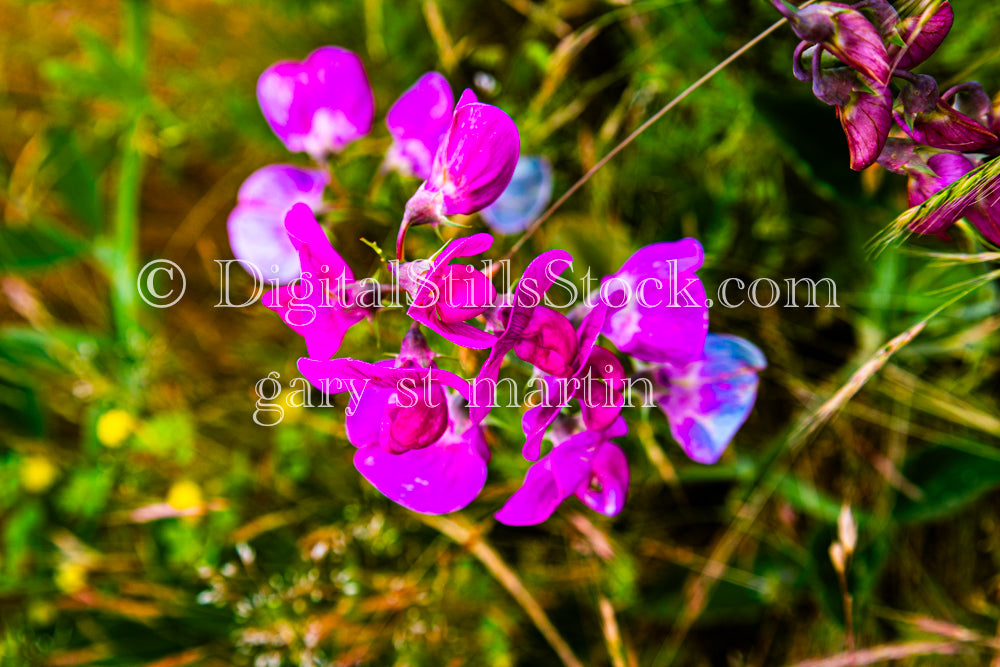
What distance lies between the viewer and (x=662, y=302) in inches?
20.6

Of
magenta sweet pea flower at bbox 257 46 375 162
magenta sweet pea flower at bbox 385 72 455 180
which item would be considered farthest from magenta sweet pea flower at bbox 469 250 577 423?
magenta sweet pea flower at bbox 257 46 375 162

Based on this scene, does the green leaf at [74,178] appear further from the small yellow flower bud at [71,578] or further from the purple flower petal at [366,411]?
the purple flower petal at [366,411]

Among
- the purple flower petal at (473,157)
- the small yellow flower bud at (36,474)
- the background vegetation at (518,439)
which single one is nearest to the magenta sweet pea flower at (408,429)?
the purple flower petal at (473,157)

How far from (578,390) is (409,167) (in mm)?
404

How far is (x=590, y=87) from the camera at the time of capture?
107 cm

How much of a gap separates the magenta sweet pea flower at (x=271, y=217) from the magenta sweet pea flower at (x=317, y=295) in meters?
0.32

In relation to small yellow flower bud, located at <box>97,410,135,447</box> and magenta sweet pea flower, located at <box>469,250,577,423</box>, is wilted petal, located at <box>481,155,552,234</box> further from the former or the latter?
small yellow flower bud, located at <box>97,410,135,447</box>

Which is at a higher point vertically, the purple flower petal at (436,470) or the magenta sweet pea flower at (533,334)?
the magenta sweet pea flower at (533,334)

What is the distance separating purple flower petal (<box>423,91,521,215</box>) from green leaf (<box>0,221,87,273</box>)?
39.6 inches

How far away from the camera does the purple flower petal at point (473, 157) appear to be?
0.49m

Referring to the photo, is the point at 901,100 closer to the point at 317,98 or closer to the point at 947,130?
the point at 947,130

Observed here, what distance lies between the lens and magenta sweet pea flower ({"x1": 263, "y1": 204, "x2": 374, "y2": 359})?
18.5 inches

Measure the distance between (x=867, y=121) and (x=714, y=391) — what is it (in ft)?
0.81

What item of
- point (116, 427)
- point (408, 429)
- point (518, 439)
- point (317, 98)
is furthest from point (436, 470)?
point (116, 427)
